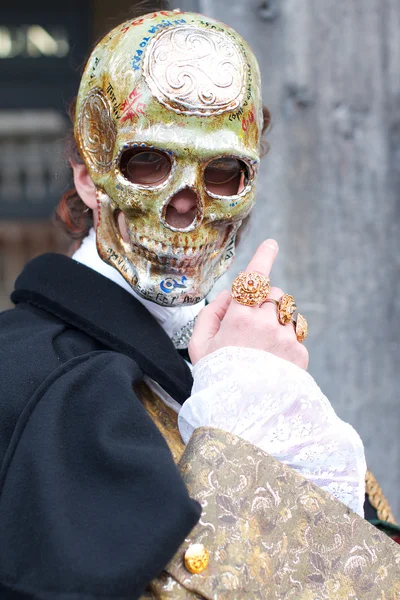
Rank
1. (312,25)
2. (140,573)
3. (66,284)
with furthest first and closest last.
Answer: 1. (312,25)
2. (66,284)
3. (140,573)

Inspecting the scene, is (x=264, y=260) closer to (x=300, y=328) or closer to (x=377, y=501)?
(x=300, y=328)

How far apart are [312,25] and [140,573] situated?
1.80 metres

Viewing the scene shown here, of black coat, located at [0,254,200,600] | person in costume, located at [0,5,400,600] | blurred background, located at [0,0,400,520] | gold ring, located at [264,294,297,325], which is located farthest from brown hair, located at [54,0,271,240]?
blurred background, located at [0,0,400,520]

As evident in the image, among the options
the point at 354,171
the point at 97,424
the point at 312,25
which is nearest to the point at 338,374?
the point at 354,171

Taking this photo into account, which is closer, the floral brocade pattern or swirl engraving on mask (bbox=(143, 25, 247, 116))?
the floral brocade pattern

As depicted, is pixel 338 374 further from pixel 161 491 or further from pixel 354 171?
pixel 161 491

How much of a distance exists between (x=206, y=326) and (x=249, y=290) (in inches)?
3.5

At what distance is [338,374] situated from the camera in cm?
244

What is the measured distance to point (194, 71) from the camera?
1270 mm

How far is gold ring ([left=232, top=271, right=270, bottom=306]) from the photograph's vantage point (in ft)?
4.08

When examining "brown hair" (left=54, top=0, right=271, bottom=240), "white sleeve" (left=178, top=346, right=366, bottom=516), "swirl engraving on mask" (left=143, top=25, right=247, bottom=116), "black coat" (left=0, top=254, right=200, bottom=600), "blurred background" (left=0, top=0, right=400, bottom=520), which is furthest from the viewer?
"blurred background" (left=0, top=0, right=400, bottom=520)

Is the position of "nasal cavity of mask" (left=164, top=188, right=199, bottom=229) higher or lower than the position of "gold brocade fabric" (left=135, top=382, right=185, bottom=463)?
higher

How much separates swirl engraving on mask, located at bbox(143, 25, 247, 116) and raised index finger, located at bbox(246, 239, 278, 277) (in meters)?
0.23

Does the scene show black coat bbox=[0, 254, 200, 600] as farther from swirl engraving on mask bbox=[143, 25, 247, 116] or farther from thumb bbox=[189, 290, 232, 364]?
swirl engraving on mask bbox=[143, 25, 247, 116]
